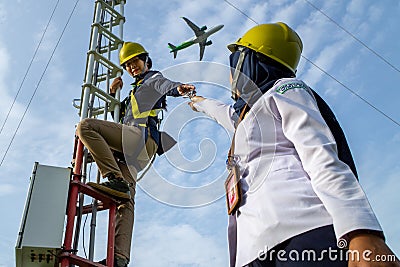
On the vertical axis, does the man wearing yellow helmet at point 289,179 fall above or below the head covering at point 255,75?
below

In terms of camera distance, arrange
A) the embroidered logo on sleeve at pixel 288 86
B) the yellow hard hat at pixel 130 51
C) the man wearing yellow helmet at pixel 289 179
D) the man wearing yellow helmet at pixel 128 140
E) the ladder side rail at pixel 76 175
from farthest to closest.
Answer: the yellow hard hat at pixel 130 51, the man wearing yellow helmet at pixel 128 140, the ladder side rail at pixel 76 175, the embroidered logo on sleeve at pixel 288 86, the man wearing yellow helmet at pixel 289 179

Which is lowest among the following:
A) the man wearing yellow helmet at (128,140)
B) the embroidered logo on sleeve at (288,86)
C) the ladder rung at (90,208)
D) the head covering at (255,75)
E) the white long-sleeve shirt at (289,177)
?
the white long-sleeve shirt at (289,177)

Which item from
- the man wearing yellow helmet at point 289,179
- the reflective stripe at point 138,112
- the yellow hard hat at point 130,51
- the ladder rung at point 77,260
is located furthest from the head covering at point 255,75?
the yellow hard hat at point 130,51

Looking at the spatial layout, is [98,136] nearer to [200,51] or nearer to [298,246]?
[298,246]

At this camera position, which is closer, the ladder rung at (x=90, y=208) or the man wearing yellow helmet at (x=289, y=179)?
the man wearing yellow helmet at (x=289, y=179)

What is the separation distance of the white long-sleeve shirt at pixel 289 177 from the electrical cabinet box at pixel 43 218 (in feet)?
7.12

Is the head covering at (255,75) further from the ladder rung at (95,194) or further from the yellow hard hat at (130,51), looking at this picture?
the yellow hard hat at (130,51)

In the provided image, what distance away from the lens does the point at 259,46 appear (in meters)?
2.44

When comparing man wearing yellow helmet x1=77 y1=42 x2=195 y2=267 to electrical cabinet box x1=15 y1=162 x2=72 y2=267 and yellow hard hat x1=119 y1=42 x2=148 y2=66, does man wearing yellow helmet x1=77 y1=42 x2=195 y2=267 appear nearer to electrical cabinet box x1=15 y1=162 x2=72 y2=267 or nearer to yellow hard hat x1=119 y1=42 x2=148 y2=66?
yellow hard hat x1=119 y1=42 x2=148 y2=66

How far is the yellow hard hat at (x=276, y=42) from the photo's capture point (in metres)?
2.42

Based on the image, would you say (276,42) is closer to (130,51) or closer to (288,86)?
(288,86)

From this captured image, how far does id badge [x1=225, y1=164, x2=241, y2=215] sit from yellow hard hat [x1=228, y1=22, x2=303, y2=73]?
24.3 inches

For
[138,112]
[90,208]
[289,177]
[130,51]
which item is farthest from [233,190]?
[130,51]

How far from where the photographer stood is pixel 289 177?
194 centimetres
